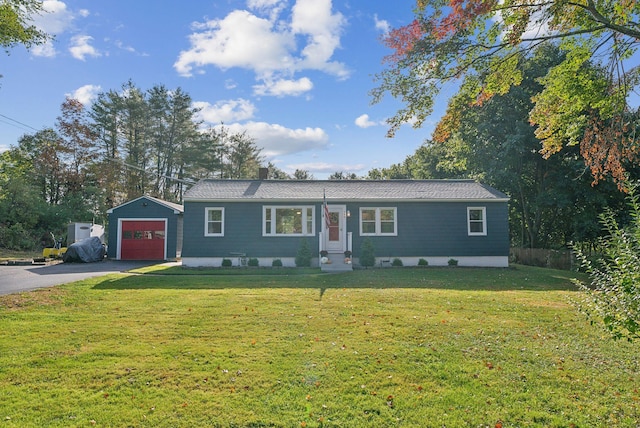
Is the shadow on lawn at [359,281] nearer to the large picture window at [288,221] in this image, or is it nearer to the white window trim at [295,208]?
the white window trim at [295,208]

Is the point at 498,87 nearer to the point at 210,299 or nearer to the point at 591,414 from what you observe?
the point at 591,414

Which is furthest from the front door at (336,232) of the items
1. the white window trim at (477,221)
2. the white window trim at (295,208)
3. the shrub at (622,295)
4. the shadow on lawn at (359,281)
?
the shrub at (622,295)

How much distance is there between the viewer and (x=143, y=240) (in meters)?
19.9

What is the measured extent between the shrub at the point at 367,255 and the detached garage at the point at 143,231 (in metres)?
10.6

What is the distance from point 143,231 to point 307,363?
17917 mm

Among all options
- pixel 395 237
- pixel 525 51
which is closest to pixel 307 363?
pixel 525 51

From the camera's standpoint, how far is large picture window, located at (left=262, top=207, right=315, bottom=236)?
645 inches

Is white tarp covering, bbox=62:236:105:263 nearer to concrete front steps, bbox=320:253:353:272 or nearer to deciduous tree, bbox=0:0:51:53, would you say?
deciduous tree, bbox=0:0:51:53

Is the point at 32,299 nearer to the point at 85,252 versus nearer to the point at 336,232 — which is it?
the point at 336,232

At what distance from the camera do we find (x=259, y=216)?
16391mm

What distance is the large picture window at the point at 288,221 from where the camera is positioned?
645 inches

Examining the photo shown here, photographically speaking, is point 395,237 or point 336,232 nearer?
point 395,237

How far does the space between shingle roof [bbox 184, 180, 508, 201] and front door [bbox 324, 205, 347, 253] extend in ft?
1.93

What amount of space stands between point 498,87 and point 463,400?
6.89 meters
